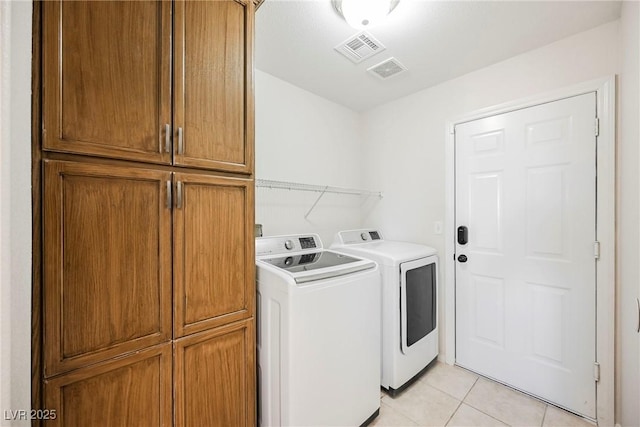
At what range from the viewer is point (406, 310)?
1905 mm

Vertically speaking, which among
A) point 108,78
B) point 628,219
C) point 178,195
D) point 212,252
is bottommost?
point 212,252

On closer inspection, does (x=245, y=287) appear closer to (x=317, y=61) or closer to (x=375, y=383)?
(x=375, y=383)

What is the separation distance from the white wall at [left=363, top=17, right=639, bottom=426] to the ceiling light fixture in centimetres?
114

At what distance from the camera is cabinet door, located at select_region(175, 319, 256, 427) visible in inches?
41.9

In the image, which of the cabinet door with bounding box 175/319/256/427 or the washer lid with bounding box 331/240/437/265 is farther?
the washer lid with bounding box 331/240/437/265

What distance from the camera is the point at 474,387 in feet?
6.41

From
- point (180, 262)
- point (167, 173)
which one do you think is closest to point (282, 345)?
point (180, 262)

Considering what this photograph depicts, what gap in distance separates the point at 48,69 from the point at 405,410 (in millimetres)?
2445

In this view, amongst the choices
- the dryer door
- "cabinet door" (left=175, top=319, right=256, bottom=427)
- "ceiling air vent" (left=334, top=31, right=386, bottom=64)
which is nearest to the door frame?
the dryer door

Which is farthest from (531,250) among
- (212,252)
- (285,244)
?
(212,252)

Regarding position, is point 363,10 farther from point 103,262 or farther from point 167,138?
point 103,262

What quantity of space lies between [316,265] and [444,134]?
1694mm

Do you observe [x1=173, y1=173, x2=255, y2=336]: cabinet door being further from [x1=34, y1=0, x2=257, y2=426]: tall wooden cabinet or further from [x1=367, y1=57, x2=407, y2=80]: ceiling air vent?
[x1=367, y1=57, x2=407, y2=80]: ceiling air vent

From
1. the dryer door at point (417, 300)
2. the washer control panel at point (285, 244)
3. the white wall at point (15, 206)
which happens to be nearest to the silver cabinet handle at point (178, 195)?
the white wall at point (15, 206)
